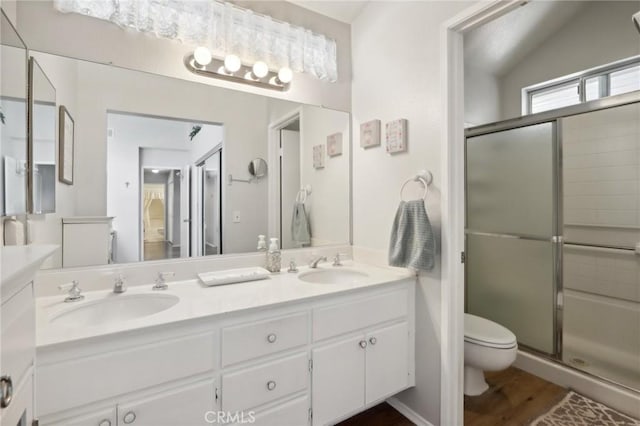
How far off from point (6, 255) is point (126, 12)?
4.39 ft

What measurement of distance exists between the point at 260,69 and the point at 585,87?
272 centimetres

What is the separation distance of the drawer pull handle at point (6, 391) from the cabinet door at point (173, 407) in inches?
20.1

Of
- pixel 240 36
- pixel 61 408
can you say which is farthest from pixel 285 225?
pixel 61 408

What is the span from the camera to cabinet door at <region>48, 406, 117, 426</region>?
35.8 inches

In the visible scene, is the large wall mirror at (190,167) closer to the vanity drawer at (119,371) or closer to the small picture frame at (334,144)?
the small picture frame at (334,144)

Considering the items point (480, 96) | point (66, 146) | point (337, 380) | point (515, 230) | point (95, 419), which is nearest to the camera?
point (95, 419)

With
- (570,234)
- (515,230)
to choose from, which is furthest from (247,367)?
(570,234)

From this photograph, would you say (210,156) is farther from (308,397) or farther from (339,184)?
(308,397)

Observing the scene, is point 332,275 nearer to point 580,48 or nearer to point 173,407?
point 173,407

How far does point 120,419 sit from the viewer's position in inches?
38.4

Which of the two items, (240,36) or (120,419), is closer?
(120,419)

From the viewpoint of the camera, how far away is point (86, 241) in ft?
4.60

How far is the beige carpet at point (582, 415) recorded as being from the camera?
1.71 m

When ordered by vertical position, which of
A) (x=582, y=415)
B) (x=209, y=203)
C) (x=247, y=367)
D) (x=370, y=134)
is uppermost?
(x=370, y=134)
